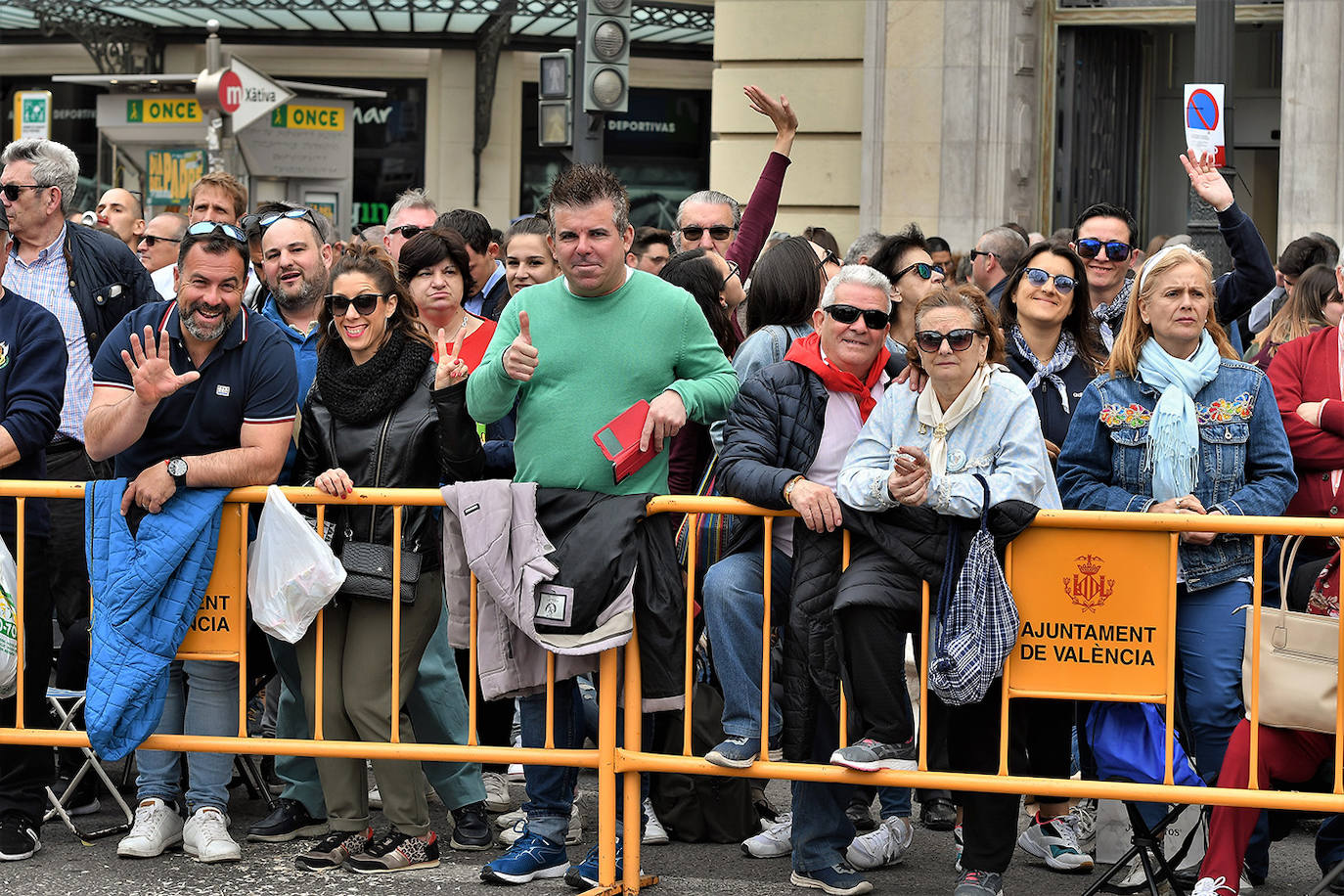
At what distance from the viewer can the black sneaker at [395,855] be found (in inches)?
240

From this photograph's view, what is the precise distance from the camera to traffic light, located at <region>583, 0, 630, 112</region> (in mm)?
10812

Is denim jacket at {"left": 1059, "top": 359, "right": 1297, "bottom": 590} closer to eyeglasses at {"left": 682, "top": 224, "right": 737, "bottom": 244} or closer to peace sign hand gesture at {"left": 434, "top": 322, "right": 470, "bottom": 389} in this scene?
peace sign hand gesture at {"left": 434, "top": 322, "right": 470, "bottom": 389}

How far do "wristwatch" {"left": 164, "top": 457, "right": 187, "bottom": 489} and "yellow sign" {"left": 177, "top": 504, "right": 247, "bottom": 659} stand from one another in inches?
7.1

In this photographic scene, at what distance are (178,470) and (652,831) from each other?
2.17m

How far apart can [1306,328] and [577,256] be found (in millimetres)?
3628

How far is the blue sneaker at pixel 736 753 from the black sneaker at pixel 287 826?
64.4 inches

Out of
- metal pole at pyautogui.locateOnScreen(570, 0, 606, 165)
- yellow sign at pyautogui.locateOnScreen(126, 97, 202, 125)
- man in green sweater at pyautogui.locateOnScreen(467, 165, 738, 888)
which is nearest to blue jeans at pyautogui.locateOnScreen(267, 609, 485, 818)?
man in green sweater at pyautogui.locateOnScreen(467, 165, 738, 888)

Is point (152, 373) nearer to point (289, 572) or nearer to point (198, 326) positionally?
point (198, 326)

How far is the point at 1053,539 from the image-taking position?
552cm

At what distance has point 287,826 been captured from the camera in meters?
6.46

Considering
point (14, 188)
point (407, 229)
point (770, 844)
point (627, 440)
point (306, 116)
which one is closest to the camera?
point (627, 440)

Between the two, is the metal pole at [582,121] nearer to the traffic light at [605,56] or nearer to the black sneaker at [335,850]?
the traffic light at [605,56]

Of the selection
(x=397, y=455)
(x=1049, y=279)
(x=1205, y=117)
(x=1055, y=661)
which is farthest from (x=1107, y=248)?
(x=397, y=455)

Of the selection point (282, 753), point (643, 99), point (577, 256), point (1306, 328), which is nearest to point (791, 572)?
point (577, 256)
